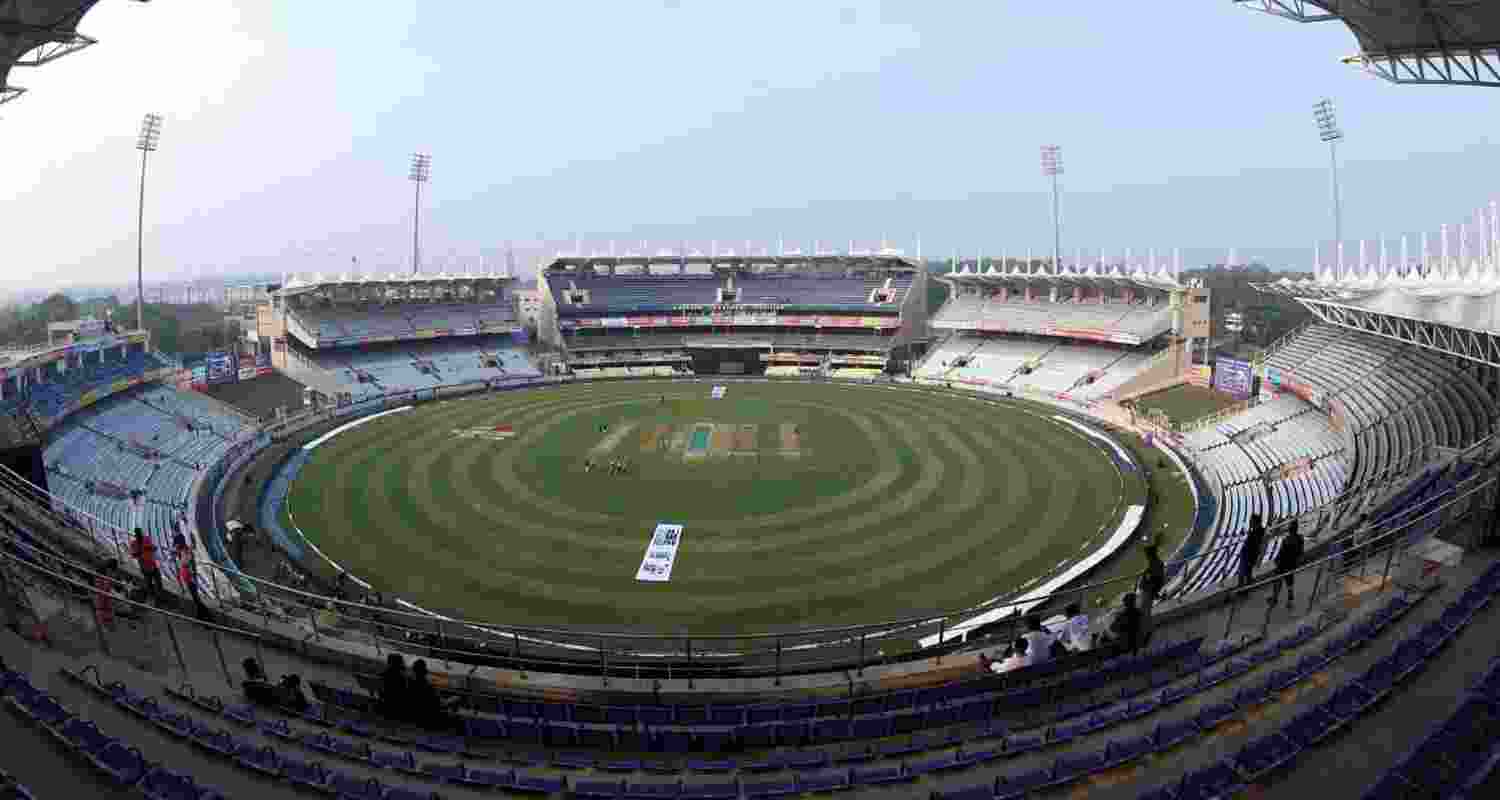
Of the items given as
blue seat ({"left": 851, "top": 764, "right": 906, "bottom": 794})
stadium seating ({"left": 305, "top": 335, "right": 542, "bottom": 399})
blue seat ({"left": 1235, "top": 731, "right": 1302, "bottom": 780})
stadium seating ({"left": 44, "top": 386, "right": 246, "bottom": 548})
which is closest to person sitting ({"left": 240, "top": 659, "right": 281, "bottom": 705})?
blue seat ({"left": 851, "top": 764, "right": 906, "bottom": 794})

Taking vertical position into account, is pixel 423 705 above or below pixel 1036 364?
above

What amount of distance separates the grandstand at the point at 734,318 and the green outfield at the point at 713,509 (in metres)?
21.5

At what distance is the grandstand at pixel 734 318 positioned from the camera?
69.3 metres

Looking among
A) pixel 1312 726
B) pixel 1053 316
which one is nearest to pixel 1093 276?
pixel 1053 316

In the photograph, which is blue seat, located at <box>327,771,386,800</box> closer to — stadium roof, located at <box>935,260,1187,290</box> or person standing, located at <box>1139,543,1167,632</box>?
person standing, located at <box>1139,543,1167,632</box>

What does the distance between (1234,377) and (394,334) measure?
58.7 m

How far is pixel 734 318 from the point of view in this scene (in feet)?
236

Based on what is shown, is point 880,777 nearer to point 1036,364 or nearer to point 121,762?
point 121,762

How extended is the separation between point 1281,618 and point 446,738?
11839 mm

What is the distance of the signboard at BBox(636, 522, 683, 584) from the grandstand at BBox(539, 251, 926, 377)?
132 ft

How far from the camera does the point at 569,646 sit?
19250 mm

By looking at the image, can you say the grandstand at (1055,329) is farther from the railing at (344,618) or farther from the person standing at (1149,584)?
the person standing at (1149,584)

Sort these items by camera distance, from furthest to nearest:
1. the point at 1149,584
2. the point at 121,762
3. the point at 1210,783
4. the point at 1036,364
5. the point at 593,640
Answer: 1. the point at 1036,364
2. the point at 593,640
3. the point at 1149,584
4. the point at 121,762
5. the point at 1210,783

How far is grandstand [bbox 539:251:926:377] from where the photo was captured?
69312mm
